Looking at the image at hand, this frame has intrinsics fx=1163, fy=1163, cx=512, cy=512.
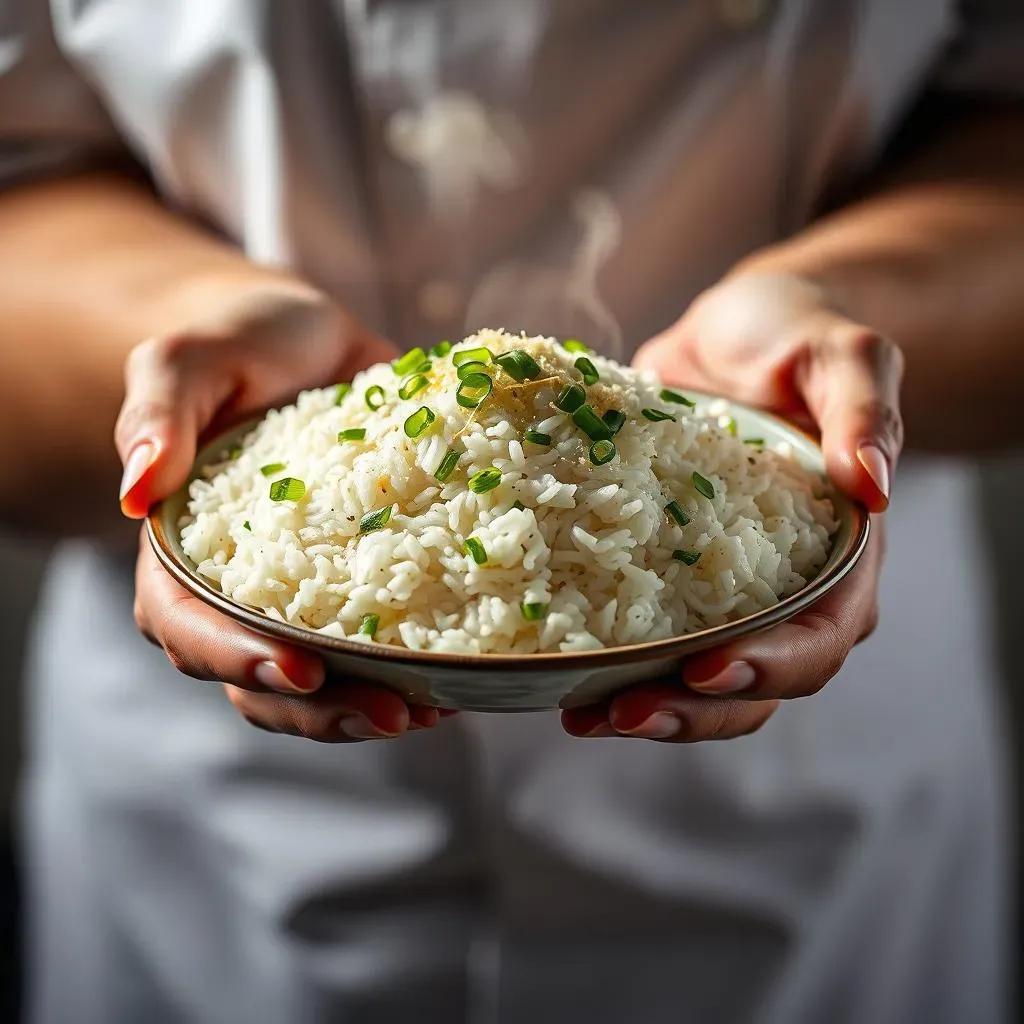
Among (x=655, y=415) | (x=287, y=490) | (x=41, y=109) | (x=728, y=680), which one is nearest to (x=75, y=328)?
(x=41, y=109)

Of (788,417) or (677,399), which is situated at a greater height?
(677,399)

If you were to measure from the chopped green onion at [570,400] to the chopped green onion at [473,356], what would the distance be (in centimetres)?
9

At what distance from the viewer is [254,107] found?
165 cm

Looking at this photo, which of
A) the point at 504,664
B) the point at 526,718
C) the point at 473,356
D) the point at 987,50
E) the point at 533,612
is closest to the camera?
the point at 504,664

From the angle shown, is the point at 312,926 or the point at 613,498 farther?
the point at 312,926

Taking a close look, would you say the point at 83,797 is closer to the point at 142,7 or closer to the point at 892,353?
the point at 142,7

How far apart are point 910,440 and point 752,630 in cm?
90

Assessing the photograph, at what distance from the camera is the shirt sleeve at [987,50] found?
1.76 meters

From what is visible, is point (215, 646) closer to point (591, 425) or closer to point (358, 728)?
point (358, 728)

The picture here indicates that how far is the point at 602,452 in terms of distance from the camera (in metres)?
1.09

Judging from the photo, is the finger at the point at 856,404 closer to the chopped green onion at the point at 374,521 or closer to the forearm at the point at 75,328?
the chopped green onion at the point at 374,521

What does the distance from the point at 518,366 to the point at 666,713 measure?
38 cm

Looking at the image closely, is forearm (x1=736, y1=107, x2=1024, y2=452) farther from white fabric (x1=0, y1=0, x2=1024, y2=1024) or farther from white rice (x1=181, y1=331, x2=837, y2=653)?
white rice (x1=181, y1=331, x2=837, y2=653)

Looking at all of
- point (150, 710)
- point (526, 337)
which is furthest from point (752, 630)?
point (150, 710)
